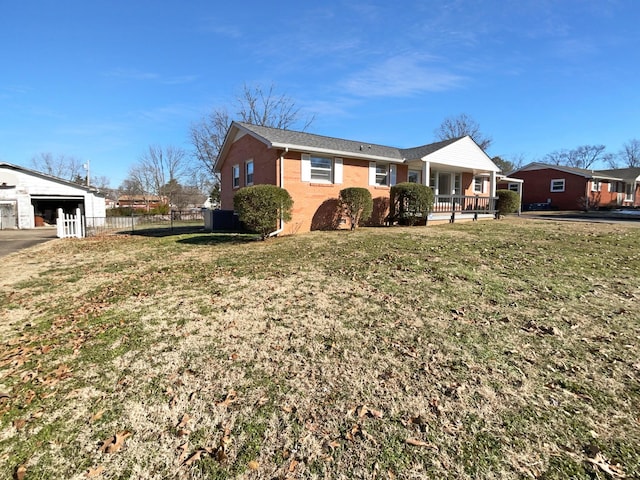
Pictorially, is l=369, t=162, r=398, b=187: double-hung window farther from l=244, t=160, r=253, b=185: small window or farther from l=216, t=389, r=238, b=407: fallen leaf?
l=216, t=389, r=238, b=407: fallen leaf

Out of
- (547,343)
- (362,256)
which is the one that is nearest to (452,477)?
(547,343)

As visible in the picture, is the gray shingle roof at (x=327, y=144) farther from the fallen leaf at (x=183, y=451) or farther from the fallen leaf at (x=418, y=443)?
the fallen leaf at (x=418, y=443)

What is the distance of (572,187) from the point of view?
29047mm

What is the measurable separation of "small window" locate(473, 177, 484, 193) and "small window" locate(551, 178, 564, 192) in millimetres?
14243

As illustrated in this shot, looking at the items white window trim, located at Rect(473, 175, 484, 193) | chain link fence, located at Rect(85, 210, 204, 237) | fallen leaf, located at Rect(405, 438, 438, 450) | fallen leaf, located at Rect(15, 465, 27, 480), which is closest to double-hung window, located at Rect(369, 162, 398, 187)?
white window trim, located at Rect(473, 175, 484, 193)

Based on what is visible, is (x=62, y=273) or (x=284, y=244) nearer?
(x=62, y=273)

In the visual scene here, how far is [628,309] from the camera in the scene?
178 inches

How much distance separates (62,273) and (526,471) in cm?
931

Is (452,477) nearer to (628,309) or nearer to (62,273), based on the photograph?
(628,309)

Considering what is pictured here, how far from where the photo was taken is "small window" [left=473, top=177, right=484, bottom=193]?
21234 millimetres

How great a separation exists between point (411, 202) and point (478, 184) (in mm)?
9407

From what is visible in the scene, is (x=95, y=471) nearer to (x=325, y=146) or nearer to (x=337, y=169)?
(x=337, y=169)

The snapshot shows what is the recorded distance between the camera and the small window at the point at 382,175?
1580 cm

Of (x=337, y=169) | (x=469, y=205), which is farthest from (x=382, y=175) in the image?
(x=469, y=205)
